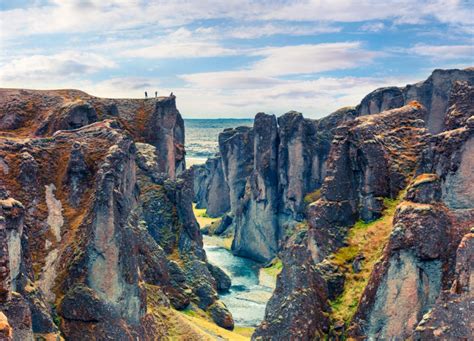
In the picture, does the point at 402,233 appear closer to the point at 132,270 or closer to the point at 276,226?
the point at 132,270

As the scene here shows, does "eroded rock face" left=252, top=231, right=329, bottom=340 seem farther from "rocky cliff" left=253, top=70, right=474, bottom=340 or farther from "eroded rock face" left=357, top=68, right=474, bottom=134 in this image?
"eroded rock face" left=357, top=68, right=474, bottom=134

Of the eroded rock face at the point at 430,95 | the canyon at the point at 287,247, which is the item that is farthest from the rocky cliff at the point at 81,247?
the eroded rock face at the point at 430,95

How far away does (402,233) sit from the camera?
56.7 metres

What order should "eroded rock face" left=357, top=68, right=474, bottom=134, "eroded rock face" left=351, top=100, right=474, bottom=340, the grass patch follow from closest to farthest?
"eroded rock face" left=351, top=100, right=474, bottom=340 < the grass patch < "eroded rock face" left=357, top=68, right=474, bottom=134

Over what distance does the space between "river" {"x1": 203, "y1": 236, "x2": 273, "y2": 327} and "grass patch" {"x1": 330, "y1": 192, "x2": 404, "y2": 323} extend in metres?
47.9

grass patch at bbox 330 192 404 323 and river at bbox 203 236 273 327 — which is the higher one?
grass patch at bbox 330 192 404 323

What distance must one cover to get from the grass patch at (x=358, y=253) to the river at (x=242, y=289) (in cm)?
4793

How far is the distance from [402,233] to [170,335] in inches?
1388

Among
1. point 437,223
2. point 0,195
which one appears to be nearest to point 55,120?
point 0,195

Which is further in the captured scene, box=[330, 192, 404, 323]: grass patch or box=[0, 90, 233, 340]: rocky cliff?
box=[330, 192, 404, 323]: grass patch

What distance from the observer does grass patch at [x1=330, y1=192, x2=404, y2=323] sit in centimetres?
6144

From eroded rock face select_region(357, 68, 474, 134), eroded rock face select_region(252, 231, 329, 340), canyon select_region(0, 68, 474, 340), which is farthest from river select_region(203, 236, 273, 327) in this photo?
eroded rock face select_region(357, 68, 474, 134)

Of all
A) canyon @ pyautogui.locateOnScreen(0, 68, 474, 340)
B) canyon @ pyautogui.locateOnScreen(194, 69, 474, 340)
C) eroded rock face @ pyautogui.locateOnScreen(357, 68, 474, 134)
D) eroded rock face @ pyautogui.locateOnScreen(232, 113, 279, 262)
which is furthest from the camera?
eroded rock face @ pyautogui.locateOnScreen(232, 113, 279, 262)

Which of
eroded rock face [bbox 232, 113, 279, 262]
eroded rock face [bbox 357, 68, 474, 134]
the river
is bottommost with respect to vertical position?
the river
